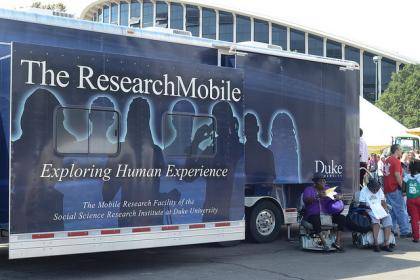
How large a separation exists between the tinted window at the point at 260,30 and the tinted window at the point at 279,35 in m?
0.95

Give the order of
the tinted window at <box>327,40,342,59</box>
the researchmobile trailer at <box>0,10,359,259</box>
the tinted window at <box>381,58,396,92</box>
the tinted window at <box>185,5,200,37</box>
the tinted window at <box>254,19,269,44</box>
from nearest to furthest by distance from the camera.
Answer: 1. the researchmobile trailer at <box>0,10,359,259</box>
2. the tinted window at <box>381,58,396,92</box>
3. the tinted window at <box>327,40,342,59</box>
4. the tinted window at <box>254,19,269,44</box>
5. the tinted window at <box>185,5,200,37</box>

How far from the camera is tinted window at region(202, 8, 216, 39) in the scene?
8125 cm

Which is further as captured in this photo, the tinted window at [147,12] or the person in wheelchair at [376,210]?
the tinted window at [147,12]

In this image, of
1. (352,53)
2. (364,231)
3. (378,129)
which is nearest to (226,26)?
(352,53)

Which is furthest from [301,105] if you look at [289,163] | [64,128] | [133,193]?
[64,128]

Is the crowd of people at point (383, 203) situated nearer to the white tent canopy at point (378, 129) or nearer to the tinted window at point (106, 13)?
the white tent canopy at point (378, 129)

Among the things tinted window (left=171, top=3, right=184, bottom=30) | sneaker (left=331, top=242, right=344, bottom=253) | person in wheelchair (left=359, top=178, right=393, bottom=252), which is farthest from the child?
tinted window (left=171, top=3, right=184, bottom=30)

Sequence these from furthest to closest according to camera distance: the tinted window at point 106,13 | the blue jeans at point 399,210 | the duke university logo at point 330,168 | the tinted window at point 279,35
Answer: the tinted window at point 106,13, the tinted window at point 279,35, the blue jeans at point 399,210, the duke university logo at point 330,168

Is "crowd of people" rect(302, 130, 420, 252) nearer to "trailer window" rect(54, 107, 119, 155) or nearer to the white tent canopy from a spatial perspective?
"trailer window" rect(54, 107, 119, 155)

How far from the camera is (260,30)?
79.1m

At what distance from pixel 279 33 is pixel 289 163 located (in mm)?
69676

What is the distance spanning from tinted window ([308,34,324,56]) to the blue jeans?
6637 cm

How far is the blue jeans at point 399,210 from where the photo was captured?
11742 millimetres

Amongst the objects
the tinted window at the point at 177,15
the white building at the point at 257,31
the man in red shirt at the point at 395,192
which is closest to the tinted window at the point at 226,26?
the white building at the point at 257,31
